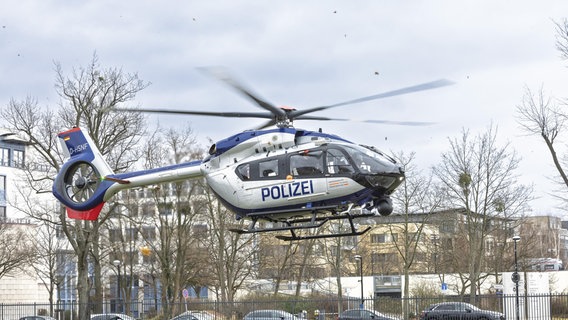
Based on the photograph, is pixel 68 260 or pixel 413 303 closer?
pixel 413 303

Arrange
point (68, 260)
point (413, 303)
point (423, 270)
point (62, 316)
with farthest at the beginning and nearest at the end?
point (423, 270) < point (68, 260) < point (62, 316) < point (413, 303)

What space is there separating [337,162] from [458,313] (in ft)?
58.8

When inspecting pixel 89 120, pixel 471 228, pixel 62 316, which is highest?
pixel 89 120

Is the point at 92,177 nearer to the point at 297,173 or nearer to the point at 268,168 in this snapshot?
the point at 268,168

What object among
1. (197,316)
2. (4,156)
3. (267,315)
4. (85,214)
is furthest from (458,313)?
(4,156)

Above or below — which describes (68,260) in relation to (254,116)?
below

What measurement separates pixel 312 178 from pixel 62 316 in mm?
33311

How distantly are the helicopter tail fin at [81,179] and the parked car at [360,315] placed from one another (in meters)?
15.2

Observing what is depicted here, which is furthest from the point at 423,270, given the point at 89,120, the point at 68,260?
the point at 89,120

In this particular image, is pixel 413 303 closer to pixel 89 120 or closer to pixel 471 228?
pixel 471 228

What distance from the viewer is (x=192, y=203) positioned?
55906mm

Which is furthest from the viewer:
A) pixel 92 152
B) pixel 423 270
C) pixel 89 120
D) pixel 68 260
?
pixel 423 270

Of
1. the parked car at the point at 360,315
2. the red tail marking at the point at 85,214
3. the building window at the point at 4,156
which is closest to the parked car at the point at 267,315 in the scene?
the parked car at the point at 360,315

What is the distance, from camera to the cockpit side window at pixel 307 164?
24.4m
